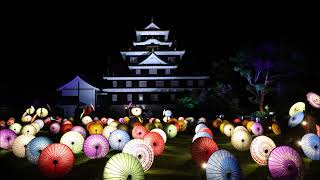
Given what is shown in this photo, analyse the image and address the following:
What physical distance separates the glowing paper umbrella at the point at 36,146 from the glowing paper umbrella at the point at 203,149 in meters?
4.89

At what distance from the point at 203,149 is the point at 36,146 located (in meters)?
5.53

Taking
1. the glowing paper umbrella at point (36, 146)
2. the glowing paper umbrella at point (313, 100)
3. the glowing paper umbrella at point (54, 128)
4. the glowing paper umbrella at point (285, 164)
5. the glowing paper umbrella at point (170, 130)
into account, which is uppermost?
the glowing paper umbrella at point (313, 100)

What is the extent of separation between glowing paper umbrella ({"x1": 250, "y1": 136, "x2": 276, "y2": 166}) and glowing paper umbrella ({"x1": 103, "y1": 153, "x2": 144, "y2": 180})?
5.51m

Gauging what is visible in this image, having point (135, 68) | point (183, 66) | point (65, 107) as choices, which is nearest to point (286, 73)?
point (183, 66)

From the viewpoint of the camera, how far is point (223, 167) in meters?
8.80

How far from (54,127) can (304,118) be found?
15.7m

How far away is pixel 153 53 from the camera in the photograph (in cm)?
5244

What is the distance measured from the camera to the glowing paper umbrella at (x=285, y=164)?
928cm

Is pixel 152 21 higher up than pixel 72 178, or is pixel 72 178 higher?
pixel 152 21

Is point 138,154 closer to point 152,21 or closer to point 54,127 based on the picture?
point 54,127

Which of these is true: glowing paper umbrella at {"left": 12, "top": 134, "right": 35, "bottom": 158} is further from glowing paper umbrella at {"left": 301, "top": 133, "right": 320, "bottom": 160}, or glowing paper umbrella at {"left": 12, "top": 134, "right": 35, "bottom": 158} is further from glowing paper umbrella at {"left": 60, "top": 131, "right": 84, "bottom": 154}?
glowing paper umbrella at {"left": 301, "top": 133, "right": 320, "bottom": 160}

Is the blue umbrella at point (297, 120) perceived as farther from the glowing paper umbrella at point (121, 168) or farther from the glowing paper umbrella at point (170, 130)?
the glowing paper umbrella at point (121, 168)

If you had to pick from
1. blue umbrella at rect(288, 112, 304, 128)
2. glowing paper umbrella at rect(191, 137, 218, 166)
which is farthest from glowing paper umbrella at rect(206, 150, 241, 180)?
blue umbrella at rect(288, 112, 304, 128)

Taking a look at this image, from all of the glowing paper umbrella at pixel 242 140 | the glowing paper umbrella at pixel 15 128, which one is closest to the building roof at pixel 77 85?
the glowing paper umbrella at pixel 15 128
